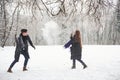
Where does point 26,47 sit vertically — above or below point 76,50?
above

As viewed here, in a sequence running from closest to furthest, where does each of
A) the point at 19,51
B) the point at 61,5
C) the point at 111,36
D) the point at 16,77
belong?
the point at 61,5, the point at 16,77, the point at 19,51, the point at 111,36

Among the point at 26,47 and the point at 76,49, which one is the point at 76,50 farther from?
the point at 26,47

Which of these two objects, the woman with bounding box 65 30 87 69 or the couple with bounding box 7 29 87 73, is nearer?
the couple with bounding box 7 29 87 73

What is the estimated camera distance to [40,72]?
44.9ft

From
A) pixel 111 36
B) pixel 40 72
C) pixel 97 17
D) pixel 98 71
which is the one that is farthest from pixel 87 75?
pixel 111 36

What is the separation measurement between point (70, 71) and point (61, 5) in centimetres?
424

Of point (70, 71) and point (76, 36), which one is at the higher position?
point (76, 36)

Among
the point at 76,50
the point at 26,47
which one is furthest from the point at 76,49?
the point at 26,47

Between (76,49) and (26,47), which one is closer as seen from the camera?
(26,47)

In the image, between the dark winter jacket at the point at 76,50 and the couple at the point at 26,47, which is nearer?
the couple at the point at 26,47

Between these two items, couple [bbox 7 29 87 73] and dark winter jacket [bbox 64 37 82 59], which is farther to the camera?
dark winter jacket [bbox 64 37 82 59]

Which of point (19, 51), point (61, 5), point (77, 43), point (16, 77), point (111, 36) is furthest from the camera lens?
point (111, 36)

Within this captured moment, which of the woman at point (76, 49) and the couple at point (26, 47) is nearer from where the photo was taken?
the couple at point (26, 47)

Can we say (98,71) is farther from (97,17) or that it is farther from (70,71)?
(97,17)
